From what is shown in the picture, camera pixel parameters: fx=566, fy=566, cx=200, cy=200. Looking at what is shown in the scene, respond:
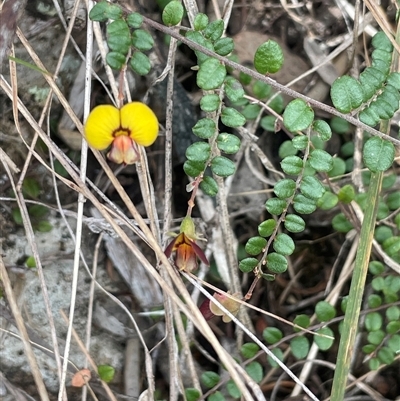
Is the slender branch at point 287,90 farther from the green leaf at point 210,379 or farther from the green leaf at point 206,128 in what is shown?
the green leaf at point 210,379

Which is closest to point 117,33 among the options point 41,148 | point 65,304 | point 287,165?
point 287,165

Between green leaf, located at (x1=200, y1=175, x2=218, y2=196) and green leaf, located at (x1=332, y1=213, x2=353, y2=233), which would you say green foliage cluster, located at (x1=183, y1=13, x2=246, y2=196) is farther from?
green leaf, located at (x1=332, y1=213, x2=353, y2=233)

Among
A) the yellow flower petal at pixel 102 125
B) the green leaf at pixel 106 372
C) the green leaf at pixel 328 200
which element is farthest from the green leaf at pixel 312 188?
the green leaf at pixel 106 372

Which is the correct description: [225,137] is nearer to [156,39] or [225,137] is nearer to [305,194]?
[305,194]

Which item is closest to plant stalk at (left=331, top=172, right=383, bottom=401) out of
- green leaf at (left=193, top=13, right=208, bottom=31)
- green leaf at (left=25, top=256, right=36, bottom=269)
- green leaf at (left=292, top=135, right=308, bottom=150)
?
green leaf at (left=292, top=135, right=308, bottom=150)

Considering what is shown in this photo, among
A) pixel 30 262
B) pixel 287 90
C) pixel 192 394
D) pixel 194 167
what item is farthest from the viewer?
pixel 30 262

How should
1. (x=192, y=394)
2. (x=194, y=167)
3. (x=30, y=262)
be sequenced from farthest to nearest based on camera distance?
(x=30, y=262) → (x=192, y=394) → (x=194, y=167)

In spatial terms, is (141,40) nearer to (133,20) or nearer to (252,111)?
(133,20)

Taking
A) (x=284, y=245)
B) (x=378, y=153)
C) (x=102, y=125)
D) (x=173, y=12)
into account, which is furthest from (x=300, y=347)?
(x=173, y=12)
